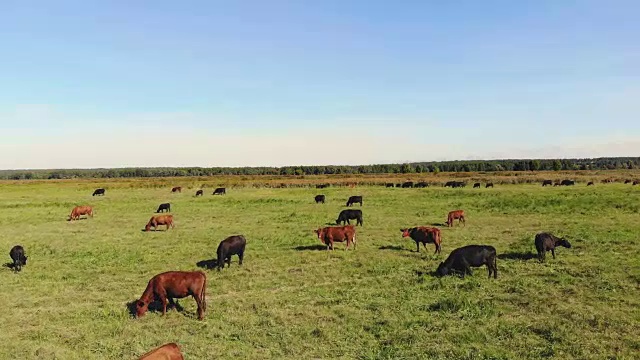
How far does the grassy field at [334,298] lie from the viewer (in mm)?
10477

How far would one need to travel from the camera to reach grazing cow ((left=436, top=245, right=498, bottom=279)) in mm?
16047

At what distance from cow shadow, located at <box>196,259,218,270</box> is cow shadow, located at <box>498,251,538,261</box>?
11780 millimetres

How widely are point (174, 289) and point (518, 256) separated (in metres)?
13.9

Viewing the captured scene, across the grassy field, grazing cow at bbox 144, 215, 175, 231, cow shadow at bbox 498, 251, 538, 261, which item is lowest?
the grassy field

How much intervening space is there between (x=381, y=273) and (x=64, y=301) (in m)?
10.7

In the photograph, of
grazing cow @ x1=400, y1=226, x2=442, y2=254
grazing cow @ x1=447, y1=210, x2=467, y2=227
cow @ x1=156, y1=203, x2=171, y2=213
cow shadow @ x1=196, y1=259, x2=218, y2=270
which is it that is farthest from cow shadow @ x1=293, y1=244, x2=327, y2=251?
cow @ x1=156, y1=203, x2=171, y2=213

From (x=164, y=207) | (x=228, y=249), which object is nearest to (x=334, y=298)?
(x=228, y=249)

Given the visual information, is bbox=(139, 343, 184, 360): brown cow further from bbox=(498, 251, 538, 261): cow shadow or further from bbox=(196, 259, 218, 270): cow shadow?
bbox=(498, 251, 538, 261): cow shadow

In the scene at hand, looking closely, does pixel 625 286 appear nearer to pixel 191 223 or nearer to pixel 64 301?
pixel 64 301

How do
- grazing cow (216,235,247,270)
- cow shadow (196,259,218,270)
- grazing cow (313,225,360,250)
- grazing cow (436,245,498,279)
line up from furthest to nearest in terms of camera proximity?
grazing cow (313,225,360,250) < cow shadow (196,259,218,270) < grazing cow (216,235,247,270) < grazing cow (436,245,498,279)

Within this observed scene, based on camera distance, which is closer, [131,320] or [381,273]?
[131,320]

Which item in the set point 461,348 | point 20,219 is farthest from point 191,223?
point 461,348

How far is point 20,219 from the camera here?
3638cm

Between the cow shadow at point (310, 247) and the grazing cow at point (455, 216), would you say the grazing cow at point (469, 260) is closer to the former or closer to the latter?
the cow shadow at point (310, 247)
